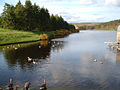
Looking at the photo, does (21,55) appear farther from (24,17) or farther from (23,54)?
(24,17)

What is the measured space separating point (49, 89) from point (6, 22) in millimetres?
94328

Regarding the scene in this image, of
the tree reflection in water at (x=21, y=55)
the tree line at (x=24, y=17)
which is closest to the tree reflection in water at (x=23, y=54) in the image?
the tree reflection in water at (x=21, y=55)

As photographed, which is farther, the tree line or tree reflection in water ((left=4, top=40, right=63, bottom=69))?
the tree line

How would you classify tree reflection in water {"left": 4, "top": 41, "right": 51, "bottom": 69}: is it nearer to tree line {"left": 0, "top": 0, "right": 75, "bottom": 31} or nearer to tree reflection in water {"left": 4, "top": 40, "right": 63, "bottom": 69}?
tree reflection in water {"left": 4, "top": 40, "right": 63, "bottom": 69}

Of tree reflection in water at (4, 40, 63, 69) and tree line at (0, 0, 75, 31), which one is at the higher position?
tree line at (0, 0, 75, 31)

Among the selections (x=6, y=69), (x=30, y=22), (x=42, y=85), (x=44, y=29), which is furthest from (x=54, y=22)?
(x=42, y=85)

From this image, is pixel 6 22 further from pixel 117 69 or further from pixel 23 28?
pixel 117 69

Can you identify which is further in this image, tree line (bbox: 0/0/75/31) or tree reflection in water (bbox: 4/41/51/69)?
tree line (bbox: 0/0/75/31)

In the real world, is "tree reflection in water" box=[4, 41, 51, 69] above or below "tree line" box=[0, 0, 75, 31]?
below

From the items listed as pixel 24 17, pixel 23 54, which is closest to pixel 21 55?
pixel 23 54

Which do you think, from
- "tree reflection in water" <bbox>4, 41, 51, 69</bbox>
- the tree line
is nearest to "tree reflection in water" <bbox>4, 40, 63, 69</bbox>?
"tree reflection in water" <bbox>4, 41, 51, 69</bbox>

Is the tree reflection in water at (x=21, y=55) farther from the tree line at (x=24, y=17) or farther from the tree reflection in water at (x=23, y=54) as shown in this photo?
the tree line at (x=24, y=17)

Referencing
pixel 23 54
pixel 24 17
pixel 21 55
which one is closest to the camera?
pixel 21 55

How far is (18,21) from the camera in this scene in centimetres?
11238
